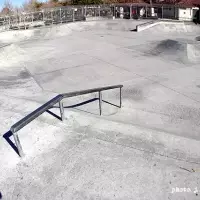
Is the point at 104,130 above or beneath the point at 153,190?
above

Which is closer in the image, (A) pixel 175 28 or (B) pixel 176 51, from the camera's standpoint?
(B) pixel 176 51

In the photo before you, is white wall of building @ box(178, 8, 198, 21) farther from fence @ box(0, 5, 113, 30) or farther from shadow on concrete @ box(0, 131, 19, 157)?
shadow on concrete @ box(0, 131, 19, 157)

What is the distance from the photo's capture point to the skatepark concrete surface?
3453mm

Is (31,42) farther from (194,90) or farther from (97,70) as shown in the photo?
(194,90)

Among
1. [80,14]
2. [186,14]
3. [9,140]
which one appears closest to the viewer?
[9,140]

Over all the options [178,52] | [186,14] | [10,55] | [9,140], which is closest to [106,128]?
[9,140]

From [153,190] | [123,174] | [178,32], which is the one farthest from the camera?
[178,32]

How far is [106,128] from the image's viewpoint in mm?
4902

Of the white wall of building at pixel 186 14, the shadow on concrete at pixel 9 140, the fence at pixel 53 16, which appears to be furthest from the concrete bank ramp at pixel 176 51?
the white wall of building at pixel 186 14

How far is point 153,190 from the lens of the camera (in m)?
3.35

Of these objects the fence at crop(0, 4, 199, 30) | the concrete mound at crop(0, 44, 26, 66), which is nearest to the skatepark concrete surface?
the concrete mound at crop(0, 44, 26, 66)

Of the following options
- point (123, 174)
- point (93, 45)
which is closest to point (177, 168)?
point (123, 174)

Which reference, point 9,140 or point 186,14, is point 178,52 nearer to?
point 9,140

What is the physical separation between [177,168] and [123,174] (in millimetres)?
947
